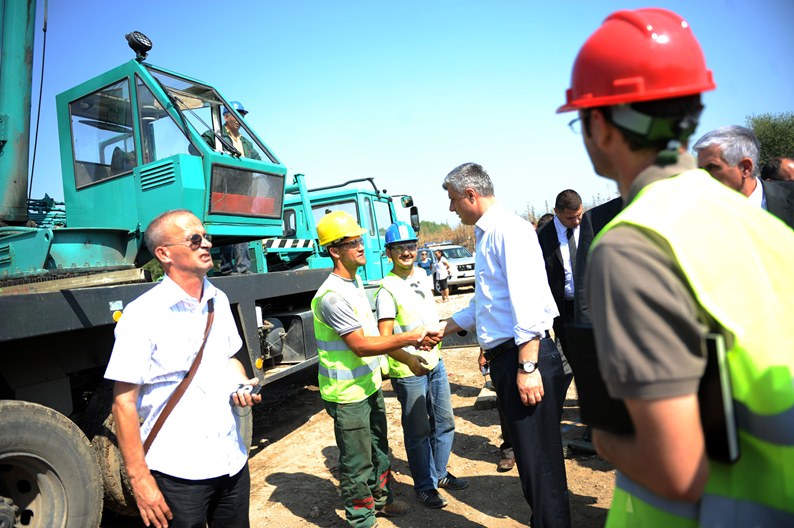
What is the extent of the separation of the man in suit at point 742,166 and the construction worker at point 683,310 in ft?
6.63

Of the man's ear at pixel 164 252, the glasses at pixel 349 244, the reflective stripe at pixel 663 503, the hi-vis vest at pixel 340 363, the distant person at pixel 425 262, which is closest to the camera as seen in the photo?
the reflective stripe at pixel 663 503

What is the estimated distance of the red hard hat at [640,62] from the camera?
997 mm

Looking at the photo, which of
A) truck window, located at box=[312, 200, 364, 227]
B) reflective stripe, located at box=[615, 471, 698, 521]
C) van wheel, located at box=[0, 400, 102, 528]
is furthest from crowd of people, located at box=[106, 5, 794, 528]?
truck window, located at box=[312, 200, 364, 227]

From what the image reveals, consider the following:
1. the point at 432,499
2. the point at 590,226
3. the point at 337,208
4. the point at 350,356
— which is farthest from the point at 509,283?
the point at 337,208

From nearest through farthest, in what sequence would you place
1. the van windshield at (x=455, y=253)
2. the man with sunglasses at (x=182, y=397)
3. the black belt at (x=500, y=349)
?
the man with sunglasses at (x=182, y=397), the black belt at (x=500, y=349), the van windshield at (x=455, y=253)

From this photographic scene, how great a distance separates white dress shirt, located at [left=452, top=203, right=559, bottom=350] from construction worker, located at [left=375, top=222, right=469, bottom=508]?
0.98 meters

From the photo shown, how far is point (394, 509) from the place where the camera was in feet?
12.5

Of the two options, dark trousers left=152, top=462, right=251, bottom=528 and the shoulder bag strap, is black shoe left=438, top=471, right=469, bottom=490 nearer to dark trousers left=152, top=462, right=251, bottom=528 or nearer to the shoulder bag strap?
dark trousers left=152, top=462, right=251, bottom=528

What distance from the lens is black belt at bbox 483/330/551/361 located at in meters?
2.70

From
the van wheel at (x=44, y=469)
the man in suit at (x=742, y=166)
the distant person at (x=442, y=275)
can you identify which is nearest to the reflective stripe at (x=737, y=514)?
the man in suit at (x=742, y=166)

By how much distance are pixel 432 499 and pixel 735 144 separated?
118 inches

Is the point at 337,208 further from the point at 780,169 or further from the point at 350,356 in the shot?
the point at 780,169

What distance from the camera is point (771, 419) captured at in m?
0.89

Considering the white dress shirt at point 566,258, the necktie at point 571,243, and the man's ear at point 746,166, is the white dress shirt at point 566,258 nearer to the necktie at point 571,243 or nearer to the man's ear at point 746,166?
the necktie at point 571,243
